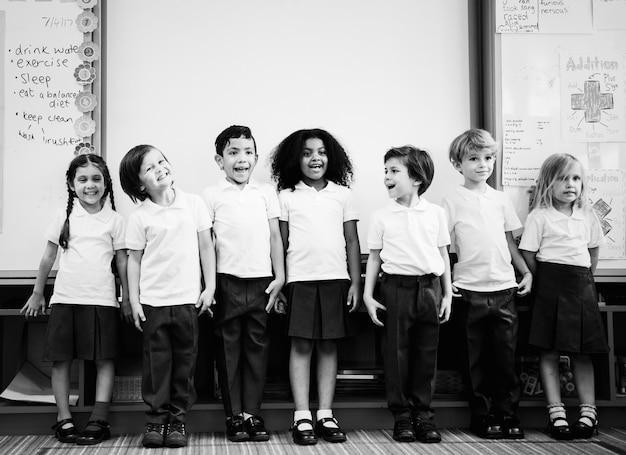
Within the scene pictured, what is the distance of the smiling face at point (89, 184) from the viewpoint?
7.54 ft

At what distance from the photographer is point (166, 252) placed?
7.06ft

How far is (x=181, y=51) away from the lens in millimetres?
2625

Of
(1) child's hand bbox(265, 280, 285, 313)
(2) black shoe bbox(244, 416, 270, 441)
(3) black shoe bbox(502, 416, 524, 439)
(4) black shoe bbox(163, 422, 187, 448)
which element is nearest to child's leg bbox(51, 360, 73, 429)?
(4) black shoe bbox(163, 422, 187, 448)

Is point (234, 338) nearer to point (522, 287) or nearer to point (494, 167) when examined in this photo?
point (522, 287)

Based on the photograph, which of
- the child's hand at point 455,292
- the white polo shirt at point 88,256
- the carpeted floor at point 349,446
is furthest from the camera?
the child's hand at point 455,292

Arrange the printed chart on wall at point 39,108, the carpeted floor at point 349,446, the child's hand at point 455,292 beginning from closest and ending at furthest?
the carpeted floor at point 349,446, the child's hand at point 455,292, the printed chart on wall at point 39,108

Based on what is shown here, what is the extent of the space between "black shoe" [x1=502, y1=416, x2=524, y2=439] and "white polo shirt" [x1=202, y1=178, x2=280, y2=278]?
104cm

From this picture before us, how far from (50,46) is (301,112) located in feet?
3.59

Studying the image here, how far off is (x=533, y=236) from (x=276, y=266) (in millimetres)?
1027

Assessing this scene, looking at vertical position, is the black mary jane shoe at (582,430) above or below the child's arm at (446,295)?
below

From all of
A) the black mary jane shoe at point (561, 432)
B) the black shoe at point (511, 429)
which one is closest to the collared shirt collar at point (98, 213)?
the black shoe at point (511, 429)

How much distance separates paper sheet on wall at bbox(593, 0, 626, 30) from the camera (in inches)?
104

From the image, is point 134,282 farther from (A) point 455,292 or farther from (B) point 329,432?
(A) point 455,292

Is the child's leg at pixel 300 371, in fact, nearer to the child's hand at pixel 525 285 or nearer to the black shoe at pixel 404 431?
the black shoe at pixel 404 431
